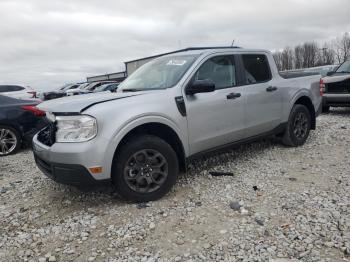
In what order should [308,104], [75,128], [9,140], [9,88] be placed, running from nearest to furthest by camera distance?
1. [75,128]
2. [308,104]
3. [9,140]
4. [9,88]

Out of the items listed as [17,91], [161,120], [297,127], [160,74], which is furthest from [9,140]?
[17,91]

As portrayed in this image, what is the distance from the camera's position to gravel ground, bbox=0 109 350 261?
9.59 feet

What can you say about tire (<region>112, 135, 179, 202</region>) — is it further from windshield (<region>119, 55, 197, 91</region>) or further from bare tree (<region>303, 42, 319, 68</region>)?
bare tree (<region>303, 42, 319, 68</region>)

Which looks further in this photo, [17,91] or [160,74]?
[17,91]

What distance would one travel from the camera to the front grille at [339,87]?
354 inches

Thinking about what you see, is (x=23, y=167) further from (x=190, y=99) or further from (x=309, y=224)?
(x=309, y=224)

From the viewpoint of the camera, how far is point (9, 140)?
6.70 metres

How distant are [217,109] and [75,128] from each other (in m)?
1.87

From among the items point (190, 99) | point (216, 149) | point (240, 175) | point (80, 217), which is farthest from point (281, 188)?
point (80, 217)

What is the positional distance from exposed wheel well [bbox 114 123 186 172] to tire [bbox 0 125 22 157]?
3.97 m

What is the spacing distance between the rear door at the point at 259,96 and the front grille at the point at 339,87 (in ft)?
15.3

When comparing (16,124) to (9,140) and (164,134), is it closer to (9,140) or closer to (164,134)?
(9,140)

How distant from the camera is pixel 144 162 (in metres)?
3.80

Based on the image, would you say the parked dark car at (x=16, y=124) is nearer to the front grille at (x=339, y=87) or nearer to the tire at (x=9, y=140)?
the tire at (x=9, y=140)
